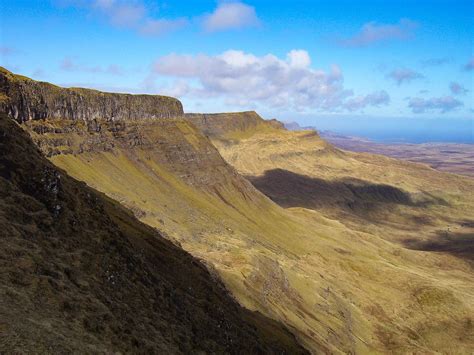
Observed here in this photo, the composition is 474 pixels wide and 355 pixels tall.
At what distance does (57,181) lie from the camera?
29.0 meters

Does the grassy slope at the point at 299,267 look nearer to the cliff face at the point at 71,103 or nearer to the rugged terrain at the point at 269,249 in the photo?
the rugged terrain at the point at 269,249

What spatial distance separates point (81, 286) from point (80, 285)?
0.08 metres

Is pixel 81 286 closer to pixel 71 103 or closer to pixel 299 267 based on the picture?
pixel 299 267

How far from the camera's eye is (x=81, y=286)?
74.3 ft

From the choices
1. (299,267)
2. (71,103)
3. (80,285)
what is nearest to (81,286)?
(80,285)

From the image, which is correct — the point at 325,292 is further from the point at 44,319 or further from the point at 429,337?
the point at 44,319

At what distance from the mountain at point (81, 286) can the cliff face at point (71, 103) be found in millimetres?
47839

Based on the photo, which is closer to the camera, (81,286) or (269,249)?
(81,286)

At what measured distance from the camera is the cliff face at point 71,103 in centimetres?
7544

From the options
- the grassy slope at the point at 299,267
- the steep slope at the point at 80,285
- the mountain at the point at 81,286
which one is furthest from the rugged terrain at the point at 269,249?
the steep slope at the point at 80,285

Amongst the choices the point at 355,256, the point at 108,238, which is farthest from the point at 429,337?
the point at 108,238

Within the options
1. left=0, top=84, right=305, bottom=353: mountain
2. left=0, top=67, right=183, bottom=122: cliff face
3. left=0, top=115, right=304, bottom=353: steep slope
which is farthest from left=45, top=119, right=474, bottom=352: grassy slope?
left=0, top=115, right=304, bottom=353: steep slope

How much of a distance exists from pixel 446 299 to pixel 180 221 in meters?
56.6

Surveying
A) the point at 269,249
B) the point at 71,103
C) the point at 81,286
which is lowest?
the point at 269,249
